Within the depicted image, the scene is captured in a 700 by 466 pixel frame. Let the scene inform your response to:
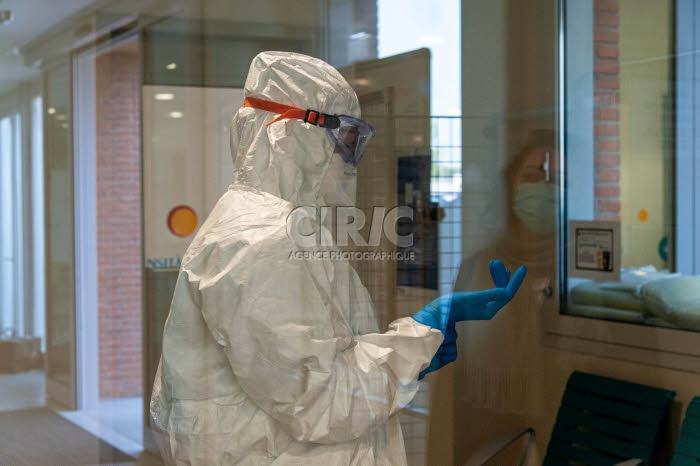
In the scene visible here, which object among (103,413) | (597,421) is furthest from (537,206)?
(103,413)

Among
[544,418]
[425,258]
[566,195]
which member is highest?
[566,195]

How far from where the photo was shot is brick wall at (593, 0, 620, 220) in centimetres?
221

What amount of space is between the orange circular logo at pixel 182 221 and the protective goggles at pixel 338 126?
255 mm

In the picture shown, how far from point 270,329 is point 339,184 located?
343 mm

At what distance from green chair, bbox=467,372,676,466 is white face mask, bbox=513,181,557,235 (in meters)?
0.42

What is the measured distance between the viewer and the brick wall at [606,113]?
2.21 m

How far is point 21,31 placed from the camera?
1.64m

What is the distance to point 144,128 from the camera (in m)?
1.54

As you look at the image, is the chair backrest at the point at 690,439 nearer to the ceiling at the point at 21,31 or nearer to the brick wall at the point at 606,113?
the brick wall at the point at 606,113

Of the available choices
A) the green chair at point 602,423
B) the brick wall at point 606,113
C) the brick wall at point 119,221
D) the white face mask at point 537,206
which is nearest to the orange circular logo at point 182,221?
the brick wall at point 119,221

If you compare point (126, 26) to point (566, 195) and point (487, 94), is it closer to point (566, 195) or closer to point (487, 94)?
point (487, 94)

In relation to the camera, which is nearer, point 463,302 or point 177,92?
point 177,92

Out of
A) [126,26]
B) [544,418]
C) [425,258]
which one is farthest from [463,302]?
[126,26]

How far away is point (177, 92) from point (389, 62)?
0.48m
